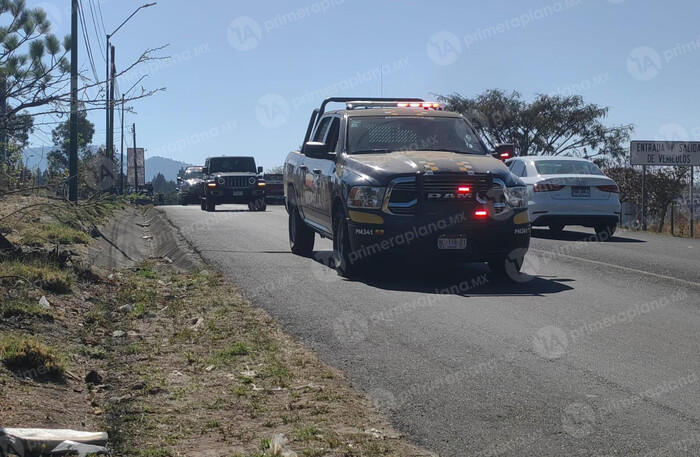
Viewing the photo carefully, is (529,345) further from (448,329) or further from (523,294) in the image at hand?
(523,294)

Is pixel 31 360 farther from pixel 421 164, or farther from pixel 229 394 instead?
pixel 421 164

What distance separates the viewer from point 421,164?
10961mm

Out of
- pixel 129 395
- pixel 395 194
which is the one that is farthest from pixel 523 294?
pixel 129 395

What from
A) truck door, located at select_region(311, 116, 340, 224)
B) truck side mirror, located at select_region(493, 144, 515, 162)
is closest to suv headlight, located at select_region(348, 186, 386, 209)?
truck door, located at select_region(311, 116, 340, 224)

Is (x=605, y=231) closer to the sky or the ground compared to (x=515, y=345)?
closer to the sky

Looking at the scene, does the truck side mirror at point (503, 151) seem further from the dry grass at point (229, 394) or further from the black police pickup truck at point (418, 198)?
the dry grass at point (229, 394)

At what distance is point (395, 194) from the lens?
35.5 ft

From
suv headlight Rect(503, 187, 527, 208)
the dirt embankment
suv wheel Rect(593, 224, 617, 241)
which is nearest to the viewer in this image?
the dirt embankment

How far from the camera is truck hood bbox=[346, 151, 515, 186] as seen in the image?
10.9 meters

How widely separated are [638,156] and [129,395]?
21.8m

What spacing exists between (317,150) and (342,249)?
58.3 inches

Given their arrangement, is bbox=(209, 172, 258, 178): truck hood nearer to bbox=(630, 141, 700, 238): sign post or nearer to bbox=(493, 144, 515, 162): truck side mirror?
bbox=(630, 141, 700, 238): sign post

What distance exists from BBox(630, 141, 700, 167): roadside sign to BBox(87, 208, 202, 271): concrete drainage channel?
42.2 ft

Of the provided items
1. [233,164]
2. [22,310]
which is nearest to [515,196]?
[22,310]
